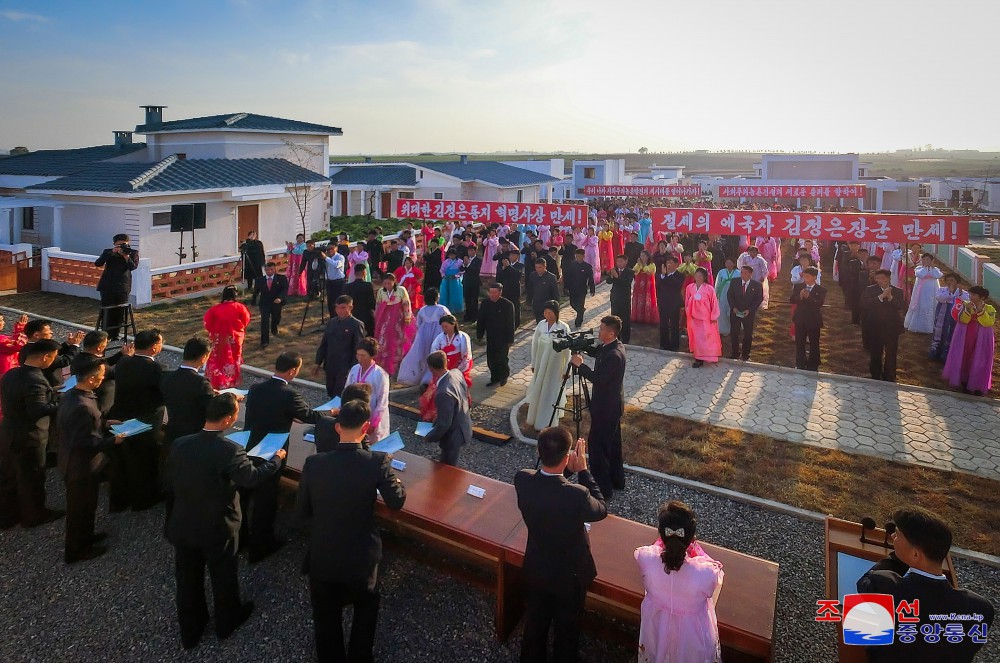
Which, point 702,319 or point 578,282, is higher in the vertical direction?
point 578,282

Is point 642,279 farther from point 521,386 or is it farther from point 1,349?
point 1,349

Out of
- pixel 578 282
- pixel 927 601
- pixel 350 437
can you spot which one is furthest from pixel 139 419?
pixel 578 282

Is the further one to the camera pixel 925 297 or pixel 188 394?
pixel 925 297

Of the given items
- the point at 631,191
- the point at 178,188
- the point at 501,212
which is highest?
the point at 631,191

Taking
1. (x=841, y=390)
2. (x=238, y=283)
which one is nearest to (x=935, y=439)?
(x=841, y=390)

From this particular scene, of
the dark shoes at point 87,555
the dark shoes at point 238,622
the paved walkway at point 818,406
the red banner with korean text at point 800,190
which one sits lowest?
the dark shoes at point 238,622

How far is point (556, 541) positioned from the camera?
3.51 metres

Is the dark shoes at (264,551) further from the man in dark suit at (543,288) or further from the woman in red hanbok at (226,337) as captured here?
the man in dark suit at (543,288)

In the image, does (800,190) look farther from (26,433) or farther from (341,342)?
(26,433)

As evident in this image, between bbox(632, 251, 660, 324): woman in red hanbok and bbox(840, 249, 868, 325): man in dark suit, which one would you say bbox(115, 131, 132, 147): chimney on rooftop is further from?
bbox(840, 249, 868, 325): man in dark suit

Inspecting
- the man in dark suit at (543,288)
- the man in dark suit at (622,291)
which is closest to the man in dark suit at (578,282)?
the man in dark suit at (622,291)

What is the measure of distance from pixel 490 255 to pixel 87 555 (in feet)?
50.2

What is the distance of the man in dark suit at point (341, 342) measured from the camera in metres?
7.77

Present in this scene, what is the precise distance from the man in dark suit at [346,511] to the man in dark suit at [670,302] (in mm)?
8480
